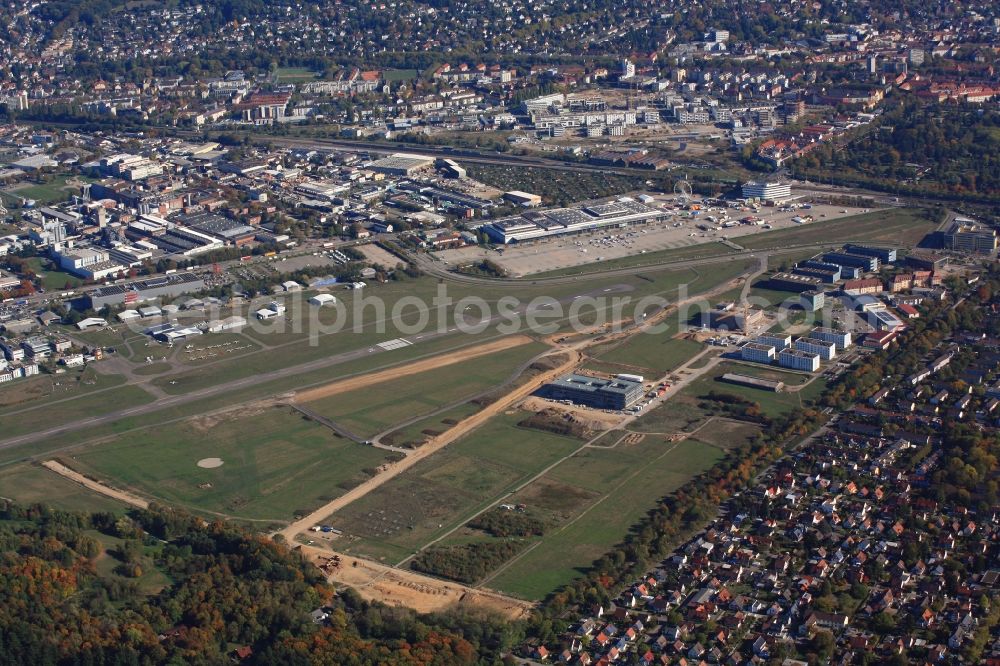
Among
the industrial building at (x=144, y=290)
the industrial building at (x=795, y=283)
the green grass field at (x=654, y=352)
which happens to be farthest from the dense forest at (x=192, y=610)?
the industrial building at (x=795, y=283)

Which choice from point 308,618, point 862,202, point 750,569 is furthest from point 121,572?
point 862,202

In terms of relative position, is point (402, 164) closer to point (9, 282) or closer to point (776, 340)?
point (9, 282)

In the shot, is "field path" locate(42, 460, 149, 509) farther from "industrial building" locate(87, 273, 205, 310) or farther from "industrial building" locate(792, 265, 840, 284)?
"industrial building" locate(792, 265, 840, 284)

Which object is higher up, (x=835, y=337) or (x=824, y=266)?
(x=824, y=266)

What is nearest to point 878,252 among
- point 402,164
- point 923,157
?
point 923,157

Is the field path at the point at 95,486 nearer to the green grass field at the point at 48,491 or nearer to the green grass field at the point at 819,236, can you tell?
the green grass field at the point at 48,491
